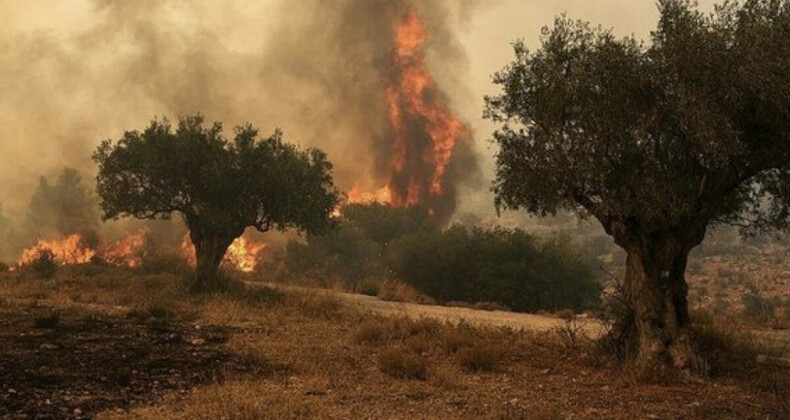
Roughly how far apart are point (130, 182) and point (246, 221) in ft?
21.8

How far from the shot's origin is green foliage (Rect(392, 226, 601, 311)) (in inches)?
1917

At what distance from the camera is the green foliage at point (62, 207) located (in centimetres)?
7639

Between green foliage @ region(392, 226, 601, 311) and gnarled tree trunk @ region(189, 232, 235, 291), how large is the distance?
21.1 meters

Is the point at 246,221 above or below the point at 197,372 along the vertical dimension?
above

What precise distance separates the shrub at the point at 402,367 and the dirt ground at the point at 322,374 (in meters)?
0.04

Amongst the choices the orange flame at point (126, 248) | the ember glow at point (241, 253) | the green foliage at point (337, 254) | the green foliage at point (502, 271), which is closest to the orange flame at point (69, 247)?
the orange flame at point (126, 248)

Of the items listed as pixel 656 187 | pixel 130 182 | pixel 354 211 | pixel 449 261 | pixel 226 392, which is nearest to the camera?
pixel 226 392

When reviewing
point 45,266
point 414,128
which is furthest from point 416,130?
point 45,266

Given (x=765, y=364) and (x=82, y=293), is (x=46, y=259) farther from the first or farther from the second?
(x=765, y=364)

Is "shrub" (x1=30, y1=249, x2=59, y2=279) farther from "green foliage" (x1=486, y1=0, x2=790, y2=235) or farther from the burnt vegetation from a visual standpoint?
"green foliage" (x1=486, y1=0, x2=790, y2=235)

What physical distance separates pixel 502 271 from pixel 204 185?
84.5ft

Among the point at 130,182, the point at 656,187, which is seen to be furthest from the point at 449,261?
the point at 656,187

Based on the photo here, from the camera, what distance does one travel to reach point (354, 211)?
79.9 m

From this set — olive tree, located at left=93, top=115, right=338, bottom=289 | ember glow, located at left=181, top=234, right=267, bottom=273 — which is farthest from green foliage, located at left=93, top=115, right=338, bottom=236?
ember glow, located at left=181, top=234, right=267, bottom=273
